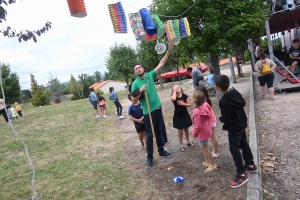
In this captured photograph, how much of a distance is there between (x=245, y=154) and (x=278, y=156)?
1.08m

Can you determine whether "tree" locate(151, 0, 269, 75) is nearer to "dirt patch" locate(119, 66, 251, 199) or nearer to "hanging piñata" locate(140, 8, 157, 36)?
"dirt patch" locate(119, 66, 251, 199)

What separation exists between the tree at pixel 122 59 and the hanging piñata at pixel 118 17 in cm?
2275

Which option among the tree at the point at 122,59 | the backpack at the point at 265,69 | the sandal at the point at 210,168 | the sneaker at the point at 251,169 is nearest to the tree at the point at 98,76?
the tree at the point at 122,59

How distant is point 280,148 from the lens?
4434 millimetres

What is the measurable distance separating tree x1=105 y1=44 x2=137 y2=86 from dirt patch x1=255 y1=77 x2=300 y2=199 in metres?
20.8

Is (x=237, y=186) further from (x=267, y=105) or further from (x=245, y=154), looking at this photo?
(x=267, y=105)

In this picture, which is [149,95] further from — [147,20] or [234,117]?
[234,117]

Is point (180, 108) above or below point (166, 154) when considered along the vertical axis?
above

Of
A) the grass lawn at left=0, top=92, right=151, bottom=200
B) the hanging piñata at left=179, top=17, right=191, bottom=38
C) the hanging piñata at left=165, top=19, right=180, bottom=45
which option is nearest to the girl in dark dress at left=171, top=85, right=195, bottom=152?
the hanging piñata at left=165, top=19, right=180, bottom=45

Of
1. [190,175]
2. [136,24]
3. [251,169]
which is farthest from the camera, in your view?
[136,24]

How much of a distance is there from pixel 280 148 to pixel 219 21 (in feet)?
15.0

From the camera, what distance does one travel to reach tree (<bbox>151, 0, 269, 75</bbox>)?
736 centimetres

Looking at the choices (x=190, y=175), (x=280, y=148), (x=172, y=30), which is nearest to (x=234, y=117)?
(x=190, y=175)

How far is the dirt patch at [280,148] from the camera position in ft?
10.7
